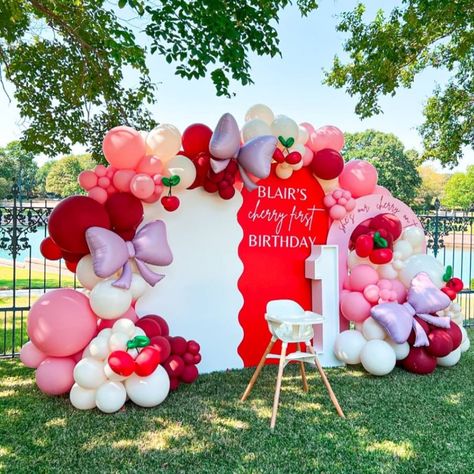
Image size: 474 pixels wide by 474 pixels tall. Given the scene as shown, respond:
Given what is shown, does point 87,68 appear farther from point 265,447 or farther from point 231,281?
point 265,447

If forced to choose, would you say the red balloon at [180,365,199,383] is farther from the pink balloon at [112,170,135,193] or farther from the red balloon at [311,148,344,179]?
the red balloon at [311,148,344,179]

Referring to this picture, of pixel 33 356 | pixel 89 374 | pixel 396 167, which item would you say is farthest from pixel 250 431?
pixel 396 167

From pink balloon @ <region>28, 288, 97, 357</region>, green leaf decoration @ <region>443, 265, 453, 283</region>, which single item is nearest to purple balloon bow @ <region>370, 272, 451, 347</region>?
green leaf decoration @ <region>443, 265, 453, 283</region>

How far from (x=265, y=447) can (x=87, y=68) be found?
549cm

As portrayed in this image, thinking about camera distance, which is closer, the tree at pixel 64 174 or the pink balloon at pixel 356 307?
the pink balloon at pixel 356 307

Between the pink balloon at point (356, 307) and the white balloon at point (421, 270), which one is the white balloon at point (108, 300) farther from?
the white balloon at point (421, 270)

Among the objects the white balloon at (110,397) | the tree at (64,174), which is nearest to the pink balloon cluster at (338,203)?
the white balloon at (110,397)

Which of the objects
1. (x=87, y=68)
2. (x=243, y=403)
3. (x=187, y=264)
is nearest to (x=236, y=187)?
(x=187, y=264)

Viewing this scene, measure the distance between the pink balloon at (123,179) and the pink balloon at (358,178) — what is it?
232 cm

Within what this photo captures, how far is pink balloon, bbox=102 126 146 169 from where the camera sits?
3.67m

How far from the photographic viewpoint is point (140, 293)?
3711 millimetres

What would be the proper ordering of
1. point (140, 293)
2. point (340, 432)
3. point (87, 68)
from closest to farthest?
point (340, 432)
point (140, 293)
point (87, 68)

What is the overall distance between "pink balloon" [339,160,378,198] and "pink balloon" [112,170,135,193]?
232cm

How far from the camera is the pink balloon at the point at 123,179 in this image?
12.2 feet
